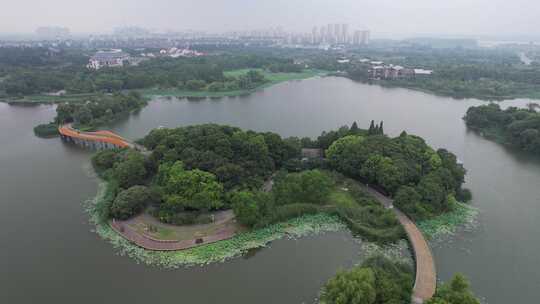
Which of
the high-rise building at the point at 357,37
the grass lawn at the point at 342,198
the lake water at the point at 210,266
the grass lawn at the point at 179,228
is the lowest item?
the lake water at the point at 210,266

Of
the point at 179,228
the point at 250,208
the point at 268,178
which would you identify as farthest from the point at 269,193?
the point at 179,228

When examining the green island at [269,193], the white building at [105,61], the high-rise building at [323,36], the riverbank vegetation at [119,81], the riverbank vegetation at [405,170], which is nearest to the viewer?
the green island at [269,193]

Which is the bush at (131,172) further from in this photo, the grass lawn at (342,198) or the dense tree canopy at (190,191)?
the grass lawn at (342,198)

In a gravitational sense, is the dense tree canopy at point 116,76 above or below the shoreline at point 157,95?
above

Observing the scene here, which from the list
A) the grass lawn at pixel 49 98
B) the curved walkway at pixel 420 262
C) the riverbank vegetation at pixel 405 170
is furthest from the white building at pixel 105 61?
the curved walkway at pixel 420 262

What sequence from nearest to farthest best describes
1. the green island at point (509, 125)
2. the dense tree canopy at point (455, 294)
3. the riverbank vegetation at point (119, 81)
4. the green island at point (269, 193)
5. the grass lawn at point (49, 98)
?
the dense tree canopy at point (455, 294) → the green island at point (269, 193) → the green island at point (509, 125) → the grass lawn at point (49, 98) → the riverbank vegetation at point (119, 81)

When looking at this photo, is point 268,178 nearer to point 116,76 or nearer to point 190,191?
point 190,191

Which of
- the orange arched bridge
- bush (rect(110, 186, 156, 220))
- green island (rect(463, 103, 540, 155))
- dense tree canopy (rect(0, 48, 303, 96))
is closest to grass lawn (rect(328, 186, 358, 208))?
bush (rect(110, 186, 156, 220))

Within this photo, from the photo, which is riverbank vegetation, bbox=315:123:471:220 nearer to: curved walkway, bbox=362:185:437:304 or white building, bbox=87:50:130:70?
curved walkway, bbox=362:185:437:304
